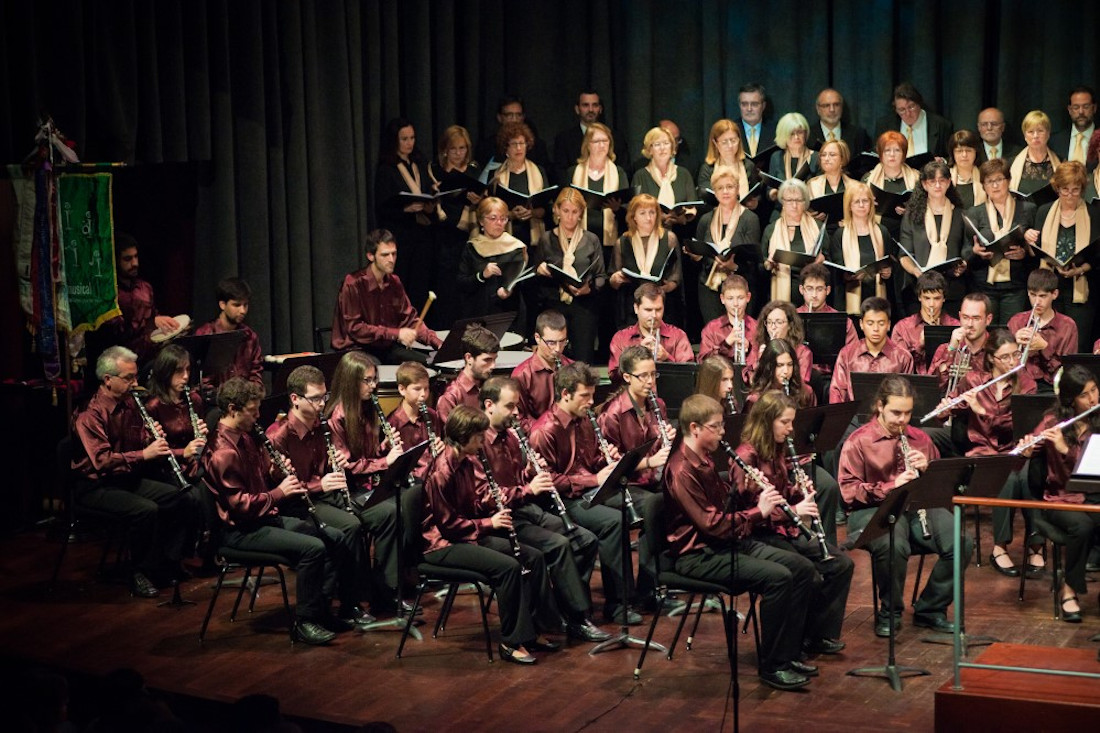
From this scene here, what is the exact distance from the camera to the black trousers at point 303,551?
265 inches

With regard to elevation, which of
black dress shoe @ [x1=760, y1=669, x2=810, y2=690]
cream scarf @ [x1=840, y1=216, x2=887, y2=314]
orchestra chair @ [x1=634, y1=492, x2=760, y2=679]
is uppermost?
cream scarf @ [x1=840, y1=216, x2=887, y2=314]

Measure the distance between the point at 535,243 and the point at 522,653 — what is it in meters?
4.62

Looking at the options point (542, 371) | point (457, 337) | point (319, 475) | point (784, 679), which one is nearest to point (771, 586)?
point (784, 679)

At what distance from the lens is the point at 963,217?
1002cm

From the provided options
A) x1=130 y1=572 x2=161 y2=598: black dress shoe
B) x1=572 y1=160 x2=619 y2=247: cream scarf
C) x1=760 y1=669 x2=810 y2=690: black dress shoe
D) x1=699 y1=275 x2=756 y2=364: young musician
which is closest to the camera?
x1=760 y1=669 x2=810 y2=690: black dress shoe

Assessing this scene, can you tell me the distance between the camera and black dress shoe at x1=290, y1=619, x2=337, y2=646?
22.4ft

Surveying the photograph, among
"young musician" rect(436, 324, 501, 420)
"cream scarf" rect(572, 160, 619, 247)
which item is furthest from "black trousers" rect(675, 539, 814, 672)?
"cream scarf" rect(572, 160, 619, 247)

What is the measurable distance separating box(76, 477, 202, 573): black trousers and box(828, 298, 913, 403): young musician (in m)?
3.70

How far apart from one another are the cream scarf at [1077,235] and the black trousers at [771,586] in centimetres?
430

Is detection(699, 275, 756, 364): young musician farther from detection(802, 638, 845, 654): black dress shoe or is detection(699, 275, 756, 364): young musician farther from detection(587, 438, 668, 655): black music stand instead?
detection(802, 638, 845, 654): black dress shoe

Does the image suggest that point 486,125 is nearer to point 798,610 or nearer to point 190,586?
point 190,586

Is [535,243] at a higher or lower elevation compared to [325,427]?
higher

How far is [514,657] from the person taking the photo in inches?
258

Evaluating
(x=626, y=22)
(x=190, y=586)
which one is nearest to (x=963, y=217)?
(x=626, y=22)
